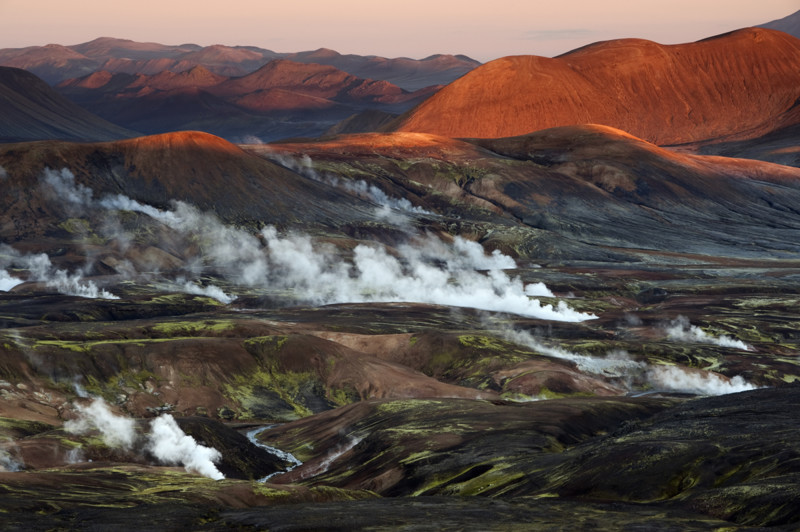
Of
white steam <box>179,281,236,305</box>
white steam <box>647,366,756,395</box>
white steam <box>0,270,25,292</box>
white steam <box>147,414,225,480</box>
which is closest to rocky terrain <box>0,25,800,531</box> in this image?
white steam <box>147,414,225,480</box>

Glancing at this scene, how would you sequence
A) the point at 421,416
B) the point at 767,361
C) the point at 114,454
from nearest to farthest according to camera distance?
the point at 114,454 < the point at 421,416 < the point at 767,361

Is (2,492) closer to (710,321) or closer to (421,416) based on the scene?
(421,416)

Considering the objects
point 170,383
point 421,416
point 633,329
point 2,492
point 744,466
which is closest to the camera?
point 2,492

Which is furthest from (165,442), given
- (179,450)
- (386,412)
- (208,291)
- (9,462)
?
(208,291)

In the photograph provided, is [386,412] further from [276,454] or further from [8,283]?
[8,283]

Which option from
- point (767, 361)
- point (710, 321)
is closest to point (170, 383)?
point (767, 361)

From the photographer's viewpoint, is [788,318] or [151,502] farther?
[788,318]

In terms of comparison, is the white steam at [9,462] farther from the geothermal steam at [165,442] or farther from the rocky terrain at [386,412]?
the geothermal steam at [165,442]
